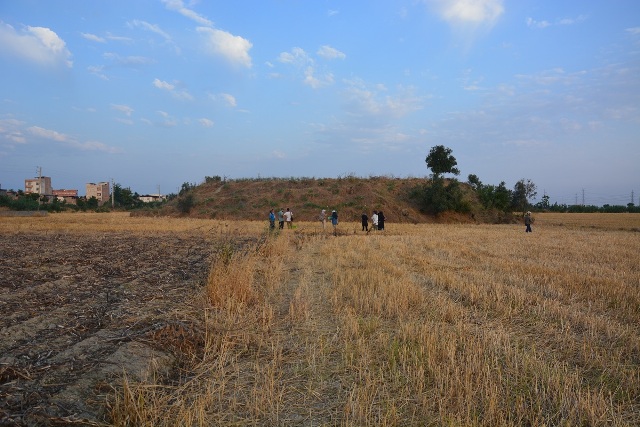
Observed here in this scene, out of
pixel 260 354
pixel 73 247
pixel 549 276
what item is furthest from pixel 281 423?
pixel 73 247

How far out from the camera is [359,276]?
9477 mm

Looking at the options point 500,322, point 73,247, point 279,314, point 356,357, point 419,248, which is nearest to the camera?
point 356,357

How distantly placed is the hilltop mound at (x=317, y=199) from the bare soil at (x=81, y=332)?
34.2 m

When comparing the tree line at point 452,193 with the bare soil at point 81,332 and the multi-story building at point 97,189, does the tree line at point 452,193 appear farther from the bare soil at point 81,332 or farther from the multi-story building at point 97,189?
the multi-story building at point 97,189

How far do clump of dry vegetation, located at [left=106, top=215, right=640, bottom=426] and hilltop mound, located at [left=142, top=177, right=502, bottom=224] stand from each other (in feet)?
113

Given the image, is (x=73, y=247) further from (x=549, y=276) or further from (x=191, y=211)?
(x=191, y=211)

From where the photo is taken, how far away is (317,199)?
150 feet

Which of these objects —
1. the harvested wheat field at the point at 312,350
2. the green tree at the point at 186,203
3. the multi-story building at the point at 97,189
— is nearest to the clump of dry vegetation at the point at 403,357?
the harvested wheat field at the point at 312,350

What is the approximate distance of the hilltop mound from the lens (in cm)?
4344

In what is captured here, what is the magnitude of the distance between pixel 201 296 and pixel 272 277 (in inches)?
107

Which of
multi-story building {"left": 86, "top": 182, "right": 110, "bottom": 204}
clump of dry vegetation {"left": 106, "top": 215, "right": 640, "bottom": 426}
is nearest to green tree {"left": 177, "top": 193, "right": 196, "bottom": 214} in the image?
clump of dry vegetation {"left": 106, "top": 215, "right": 640, "bottom": 426}

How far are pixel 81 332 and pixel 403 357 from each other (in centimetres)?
393

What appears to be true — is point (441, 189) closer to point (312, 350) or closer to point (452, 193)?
point (452, 193)

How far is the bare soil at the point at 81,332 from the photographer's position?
327cm
